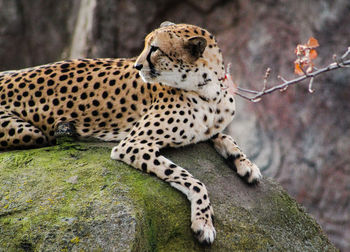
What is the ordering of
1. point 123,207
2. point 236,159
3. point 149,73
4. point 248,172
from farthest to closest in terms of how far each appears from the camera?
point 236,159, point 248,172, point 149,73, point 123,207

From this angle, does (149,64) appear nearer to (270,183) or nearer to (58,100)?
(58,100)

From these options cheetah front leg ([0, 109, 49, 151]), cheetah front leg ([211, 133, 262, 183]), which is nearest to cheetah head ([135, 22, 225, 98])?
cheetah front leg ([211, 133, 262, 183])

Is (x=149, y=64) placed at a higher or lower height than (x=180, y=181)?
higher

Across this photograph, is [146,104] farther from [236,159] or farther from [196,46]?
[236,159]

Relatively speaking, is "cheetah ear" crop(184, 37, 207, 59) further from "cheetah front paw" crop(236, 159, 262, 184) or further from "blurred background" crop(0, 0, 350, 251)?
"blurred background" crop(0, 0, 350, 251)

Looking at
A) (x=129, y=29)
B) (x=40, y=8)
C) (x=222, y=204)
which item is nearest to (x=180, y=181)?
(x=222, y=204)

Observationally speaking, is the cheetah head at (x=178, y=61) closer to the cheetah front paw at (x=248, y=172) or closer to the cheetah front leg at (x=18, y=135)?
the cheetah front paw at (x=248, y=172)

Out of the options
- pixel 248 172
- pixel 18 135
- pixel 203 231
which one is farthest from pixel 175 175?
pixel 18 135

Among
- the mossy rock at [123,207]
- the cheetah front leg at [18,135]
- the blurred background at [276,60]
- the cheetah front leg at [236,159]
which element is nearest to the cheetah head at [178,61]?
the cheetah front leg at [236,159]

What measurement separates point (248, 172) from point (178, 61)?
55.9 inches

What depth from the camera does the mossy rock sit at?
4859 mm

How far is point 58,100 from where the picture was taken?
21.6 ft

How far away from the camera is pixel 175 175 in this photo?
5.55 m

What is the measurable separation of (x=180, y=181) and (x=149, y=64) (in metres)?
1.27
